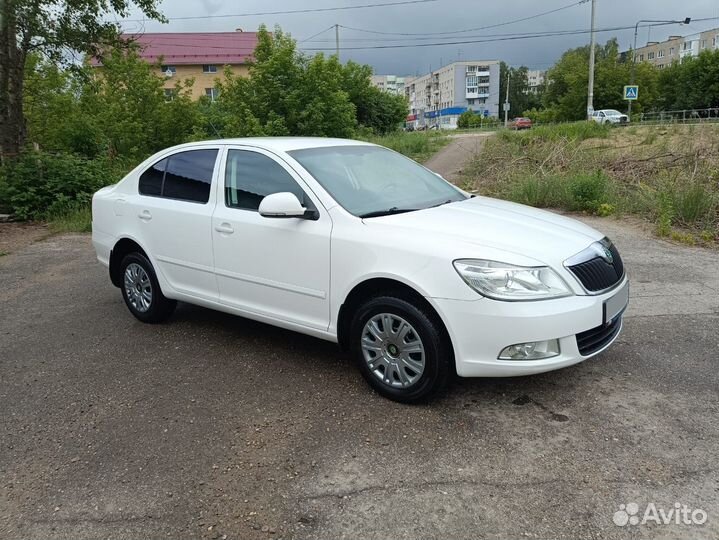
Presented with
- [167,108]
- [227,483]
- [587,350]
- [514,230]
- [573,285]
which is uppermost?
[167,108]

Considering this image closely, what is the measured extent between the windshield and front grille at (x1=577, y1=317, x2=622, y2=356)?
142 cm

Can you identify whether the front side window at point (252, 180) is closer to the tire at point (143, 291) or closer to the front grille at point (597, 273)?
the tire at point (143, 291)

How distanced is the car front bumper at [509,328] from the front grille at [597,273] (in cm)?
11

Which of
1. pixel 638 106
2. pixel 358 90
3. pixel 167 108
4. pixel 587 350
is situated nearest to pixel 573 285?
pixel 587 350

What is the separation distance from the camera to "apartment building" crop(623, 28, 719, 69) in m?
101

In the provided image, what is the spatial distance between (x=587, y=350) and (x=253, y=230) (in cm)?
240

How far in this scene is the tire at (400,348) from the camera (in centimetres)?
348

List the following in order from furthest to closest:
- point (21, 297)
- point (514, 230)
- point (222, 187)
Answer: point (21, 297)
point (222, 187)
point (514, 230)

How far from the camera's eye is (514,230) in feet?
12.3

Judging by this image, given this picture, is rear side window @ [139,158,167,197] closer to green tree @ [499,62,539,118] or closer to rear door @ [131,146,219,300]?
rear door @ [131,146,219,300]

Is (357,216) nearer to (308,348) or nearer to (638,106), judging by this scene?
(308,348)

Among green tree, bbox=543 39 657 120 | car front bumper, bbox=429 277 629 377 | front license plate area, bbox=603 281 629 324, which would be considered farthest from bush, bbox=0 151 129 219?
green tree, bbox=543 39 657 120

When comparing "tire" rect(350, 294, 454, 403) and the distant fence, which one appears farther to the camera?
the distant fence

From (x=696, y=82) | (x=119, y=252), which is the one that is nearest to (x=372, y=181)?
(x=119, y=252)
